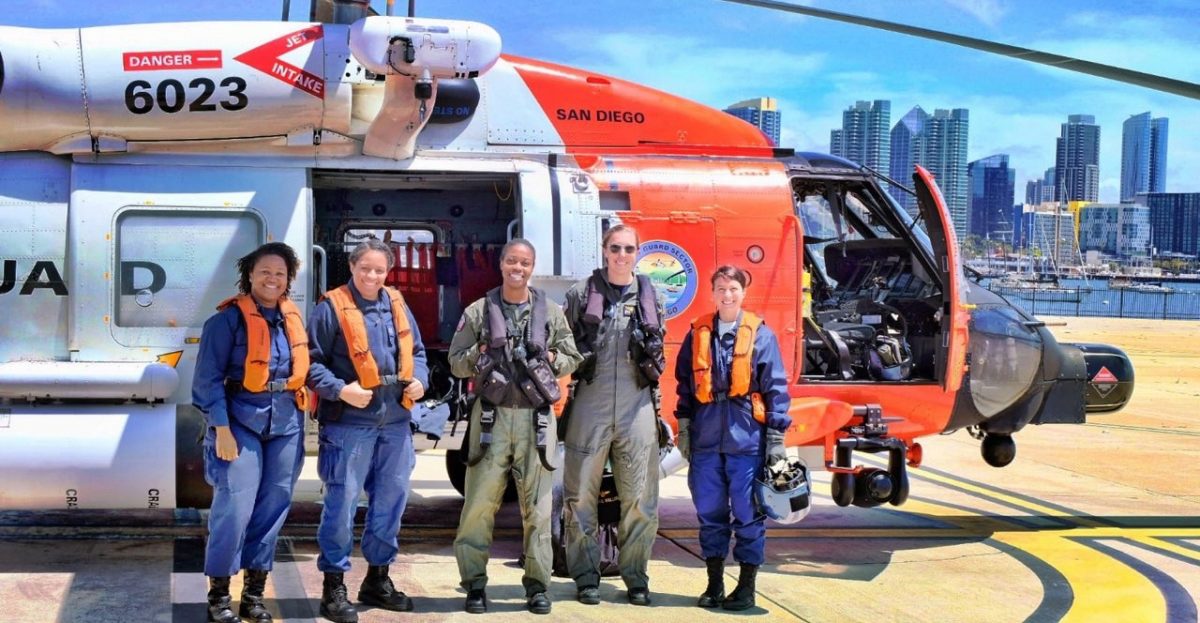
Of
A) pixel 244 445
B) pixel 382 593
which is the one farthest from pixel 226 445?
pixel 382 593

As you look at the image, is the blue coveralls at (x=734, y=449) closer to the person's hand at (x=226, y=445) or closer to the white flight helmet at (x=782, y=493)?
the white flight helmet at (x=782, y=493)

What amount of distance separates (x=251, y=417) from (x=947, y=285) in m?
4.32

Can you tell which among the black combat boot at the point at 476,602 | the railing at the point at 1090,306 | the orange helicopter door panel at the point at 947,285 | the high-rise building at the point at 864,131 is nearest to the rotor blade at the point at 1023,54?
the orange helicopter door panel at the point at 947,285

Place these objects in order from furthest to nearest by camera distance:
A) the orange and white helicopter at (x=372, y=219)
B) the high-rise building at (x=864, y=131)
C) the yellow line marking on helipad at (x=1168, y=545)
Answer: the high-rise building at (x=864, y=131), the yellow line marking on helipad at (x=1168, y=545), the orange and white helicopter at (x=372, y=219)

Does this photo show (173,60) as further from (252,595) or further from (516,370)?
(252,595)

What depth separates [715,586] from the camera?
5730 mm

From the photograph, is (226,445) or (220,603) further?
(220,603)

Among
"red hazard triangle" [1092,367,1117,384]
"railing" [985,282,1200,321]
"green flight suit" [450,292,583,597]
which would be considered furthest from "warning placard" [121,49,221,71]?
"railing" [985,282,1200,321]

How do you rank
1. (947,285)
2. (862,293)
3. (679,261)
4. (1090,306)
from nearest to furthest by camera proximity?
(679,261)
(947,285)
(862,293)
(1090,306)

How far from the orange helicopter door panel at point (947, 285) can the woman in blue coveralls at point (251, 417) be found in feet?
13.2

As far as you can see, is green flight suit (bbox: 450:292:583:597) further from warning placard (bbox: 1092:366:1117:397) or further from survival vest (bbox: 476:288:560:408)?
warning placard (bbox: 1092:366:1117:397)

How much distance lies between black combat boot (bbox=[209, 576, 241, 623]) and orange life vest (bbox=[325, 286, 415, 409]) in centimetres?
107

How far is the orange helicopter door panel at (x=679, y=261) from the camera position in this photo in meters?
7.00

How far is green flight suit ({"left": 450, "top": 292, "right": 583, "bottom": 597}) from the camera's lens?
543cm
